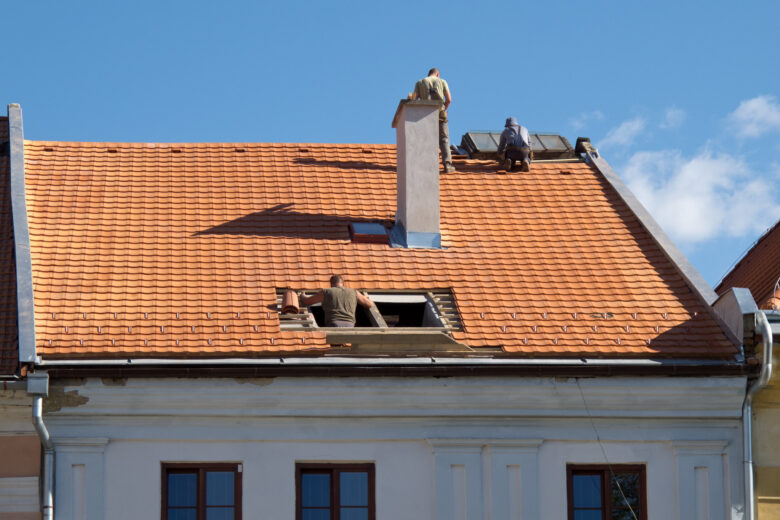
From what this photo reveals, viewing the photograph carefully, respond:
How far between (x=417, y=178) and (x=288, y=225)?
189 centimetres

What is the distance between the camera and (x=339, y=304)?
18.2 m

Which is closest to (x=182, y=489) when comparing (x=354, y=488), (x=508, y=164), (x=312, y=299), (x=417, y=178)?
(x=354, y=488)

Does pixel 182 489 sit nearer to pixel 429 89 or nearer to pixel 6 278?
pixel 6 278

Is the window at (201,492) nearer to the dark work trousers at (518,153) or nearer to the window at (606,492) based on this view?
the window at (606,492)

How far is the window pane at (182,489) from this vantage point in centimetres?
1692

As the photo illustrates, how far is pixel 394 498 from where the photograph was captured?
56.1 ft

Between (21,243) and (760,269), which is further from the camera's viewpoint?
(760,269)

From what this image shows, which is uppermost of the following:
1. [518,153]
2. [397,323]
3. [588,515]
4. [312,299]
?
[518,153]

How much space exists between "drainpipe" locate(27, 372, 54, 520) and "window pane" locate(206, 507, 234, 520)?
173 cm

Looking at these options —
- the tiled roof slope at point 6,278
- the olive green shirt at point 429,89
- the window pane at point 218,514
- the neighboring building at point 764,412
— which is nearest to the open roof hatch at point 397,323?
the window pane at point 218,514

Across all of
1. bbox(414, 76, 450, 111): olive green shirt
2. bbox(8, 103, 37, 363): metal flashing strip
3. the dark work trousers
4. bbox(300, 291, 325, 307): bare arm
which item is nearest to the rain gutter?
bbox(8, 103, 37, 363): metal flashing strip

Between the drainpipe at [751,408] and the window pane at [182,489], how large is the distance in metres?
6.35

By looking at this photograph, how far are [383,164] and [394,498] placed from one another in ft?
23.4

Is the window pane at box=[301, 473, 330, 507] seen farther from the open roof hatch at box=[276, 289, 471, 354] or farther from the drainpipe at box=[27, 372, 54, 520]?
the drainpipe at box=[27, 372, 54, 520]
